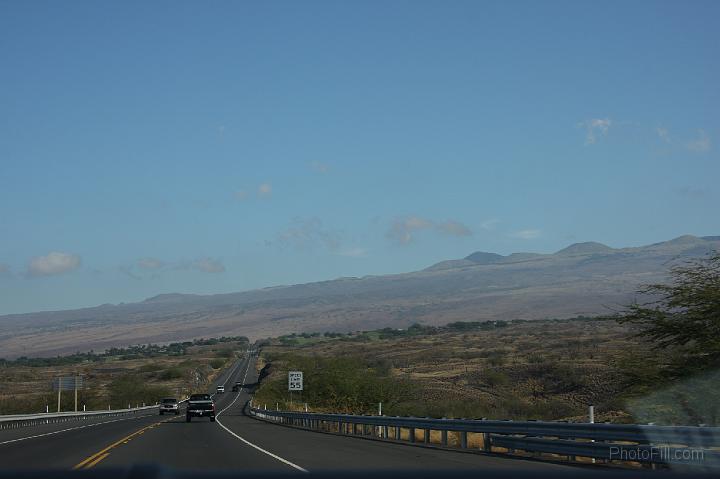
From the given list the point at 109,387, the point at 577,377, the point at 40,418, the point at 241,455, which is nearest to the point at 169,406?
the point at 40,418

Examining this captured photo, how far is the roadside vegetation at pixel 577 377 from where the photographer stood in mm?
22402

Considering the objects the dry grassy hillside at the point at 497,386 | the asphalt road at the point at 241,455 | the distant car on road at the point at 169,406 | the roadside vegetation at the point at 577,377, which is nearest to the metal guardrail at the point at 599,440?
the asphalt road at the point at 241,455

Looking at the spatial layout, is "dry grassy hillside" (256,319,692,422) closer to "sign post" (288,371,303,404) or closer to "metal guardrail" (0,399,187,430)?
"sign post" (288,371,303,404)

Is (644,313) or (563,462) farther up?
(644,313)

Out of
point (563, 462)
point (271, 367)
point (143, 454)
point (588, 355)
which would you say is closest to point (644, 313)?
point (563, 462)

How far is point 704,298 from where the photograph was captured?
2328 cm

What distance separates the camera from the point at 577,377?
58.0 m

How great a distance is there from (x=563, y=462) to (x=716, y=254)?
7.85 metres

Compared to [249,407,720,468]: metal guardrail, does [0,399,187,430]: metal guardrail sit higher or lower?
lower

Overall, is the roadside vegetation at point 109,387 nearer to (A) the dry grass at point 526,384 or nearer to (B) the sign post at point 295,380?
(B) the sign post at point 295,380

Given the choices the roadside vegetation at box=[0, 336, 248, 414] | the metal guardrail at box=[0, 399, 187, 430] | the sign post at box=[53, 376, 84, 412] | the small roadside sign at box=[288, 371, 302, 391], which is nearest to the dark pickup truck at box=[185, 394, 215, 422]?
the metal guardrail at box=[0, 399, 187, 430]

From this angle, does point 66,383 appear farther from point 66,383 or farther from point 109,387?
point 109,387

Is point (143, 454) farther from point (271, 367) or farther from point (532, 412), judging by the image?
point (271, 367)

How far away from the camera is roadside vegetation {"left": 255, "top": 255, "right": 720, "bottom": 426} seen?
22402mm
